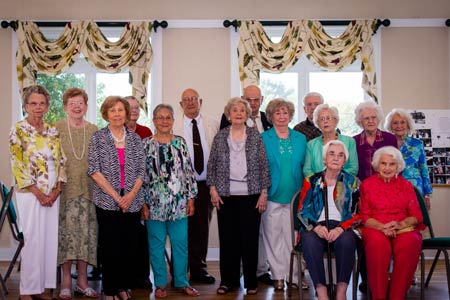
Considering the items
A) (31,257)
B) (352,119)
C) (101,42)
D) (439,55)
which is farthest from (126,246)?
(439,55)

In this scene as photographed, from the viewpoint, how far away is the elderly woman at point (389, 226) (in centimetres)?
383

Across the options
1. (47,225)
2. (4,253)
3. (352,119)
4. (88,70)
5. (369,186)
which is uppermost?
(88,70)

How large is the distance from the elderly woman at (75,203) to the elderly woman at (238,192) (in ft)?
3.06

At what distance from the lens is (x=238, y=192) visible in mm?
→ 4289

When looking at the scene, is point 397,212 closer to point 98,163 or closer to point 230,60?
point 98,163

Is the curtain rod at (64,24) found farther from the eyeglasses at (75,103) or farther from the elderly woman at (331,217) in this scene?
the elderly woman at (331,217)

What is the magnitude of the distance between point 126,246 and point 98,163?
607 mm

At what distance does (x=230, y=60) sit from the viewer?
20.8 feet

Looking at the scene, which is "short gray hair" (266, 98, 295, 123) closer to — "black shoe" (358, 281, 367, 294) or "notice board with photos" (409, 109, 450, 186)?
"black shoe" (358, 281, 367, 294)

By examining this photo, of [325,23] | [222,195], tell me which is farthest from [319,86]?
[222,195]

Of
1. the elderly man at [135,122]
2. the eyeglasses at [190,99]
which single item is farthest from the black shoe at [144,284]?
the eyeglasses at [190,99]

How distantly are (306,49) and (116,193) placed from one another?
317 centimetres

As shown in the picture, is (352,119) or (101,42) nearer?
(101,42)

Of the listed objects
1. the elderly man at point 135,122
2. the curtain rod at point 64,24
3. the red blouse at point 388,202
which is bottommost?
the red blouse at point 388,202
